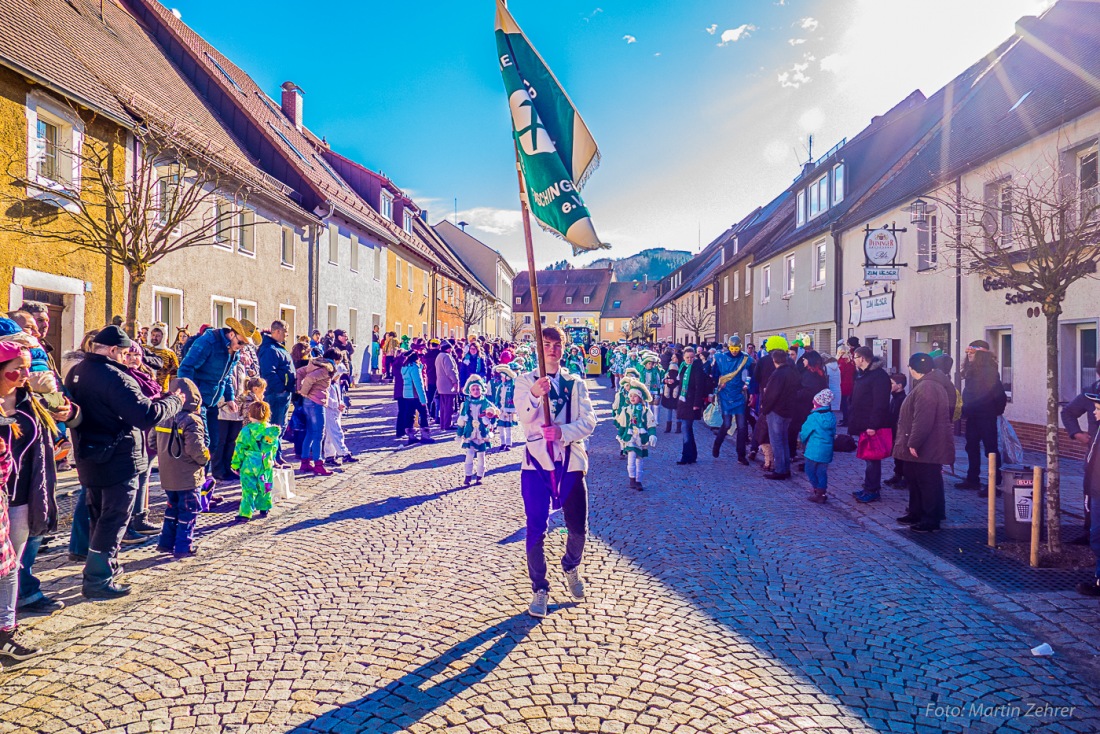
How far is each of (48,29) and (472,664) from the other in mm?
15438

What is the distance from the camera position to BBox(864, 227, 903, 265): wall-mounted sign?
611 inches

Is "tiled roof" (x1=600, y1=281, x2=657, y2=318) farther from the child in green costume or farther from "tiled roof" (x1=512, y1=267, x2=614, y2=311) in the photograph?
the child in green costume

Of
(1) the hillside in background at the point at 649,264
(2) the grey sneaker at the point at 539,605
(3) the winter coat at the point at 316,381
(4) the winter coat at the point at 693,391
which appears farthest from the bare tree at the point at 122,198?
(1) the hillside in background at the point at 649,264

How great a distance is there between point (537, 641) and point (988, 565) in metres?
4.03

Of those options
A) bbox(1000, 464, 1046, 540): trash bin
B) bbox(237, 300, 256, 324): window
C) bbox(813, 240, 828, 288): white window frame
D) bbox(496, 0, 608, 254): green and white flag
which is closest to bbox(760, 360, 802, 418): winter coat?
bbox(1000, 464, 1046, 540): trash bin

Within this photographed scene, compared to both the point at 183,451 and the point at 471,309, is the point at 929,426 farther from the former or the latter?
the point at 471,309

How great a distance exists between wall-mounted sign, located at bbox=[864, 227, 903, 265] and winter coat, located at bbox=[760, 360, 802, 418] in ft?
26.1

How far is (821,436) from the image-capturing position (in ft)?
26.4

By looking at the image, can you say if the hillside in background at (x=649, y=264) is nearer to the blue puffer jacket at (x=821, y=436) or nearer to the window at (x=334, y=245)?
the window at (x=334, y=245)

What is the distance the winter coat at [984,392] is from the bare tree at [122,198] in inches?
379

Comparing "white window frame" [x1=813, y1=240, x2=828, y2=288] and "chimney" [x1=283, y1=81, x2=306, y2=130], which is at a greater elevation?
"chimney" [x1=283, y1=81, x2=306, y2=130]

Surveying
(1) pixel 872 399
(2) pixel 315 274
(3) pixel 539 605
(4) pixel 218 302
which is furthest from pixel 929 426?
(2) pixel 315 274

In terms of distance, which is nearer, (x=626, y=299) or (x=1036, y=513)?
(x=1036, y=513)

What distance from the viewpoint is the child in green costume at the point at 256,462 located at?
672cm
